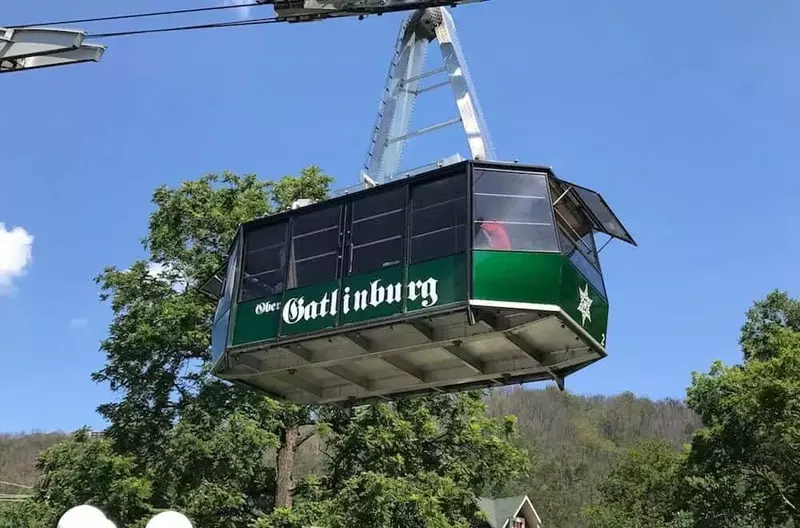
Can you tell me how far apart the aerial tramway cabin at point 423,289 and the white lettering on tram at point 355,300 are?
15 mm

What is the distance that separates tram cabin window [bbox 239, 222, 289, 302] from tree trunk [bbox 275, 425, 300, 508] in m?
11.0

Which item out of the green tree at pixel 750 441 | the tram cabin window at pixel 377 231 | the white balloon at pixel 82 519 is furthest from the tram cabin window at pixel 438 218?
the green tree at pixel 750 441

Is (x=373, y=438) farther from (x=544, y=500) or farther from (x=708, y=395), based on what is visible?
(x=544, y=500)

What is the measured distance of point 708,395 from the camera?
27844 mm

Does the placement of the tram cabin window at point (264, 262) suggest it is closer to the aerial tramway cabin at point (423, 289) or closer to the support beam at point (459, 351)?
the aerial tramway cabin at point (423, 289)

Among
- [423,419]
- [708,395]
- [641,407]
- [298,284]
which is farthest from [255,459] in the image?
[641,407]

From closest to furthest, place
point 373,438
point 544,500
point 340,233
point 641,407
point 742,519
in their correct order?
point 340,233
point 373,438
point 742,519
point 544,500
point 641,407

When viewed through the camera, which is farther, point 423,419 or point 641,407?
point 641,407

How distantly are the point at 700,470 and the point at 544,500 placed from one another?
5403cm

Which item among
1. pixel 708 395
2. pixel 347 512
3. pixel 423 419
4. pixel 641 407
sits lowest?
pixel 347 512

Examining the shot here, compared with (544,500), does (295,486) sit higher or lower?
lower

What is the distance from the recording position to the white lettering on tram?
9883mm

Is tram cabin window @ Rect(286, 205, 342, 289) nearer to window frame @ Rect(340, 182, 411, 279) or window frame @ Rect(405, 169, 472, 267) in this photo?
window frame @ Rect(340, 182, 411, 279)

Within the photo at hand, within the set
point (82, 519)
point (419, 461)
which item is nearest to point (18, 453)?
point (419, 461)
